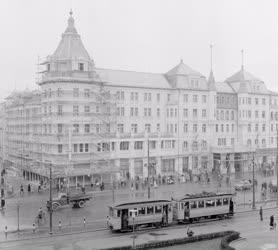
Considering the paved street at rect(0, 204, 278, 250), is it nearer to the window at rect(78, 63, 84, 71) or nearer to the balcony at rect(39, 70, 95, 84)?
the balcony at rect(39, 70, 95, 84)

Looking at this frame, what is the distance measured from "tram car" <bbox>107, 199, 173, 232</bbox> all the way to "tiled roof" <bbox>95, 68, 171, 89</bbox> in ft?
112

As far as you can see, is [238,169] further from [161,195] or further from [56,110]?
[56,110]

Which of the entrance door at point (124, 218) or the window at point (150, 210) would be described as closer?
the entrance door at point (124, 218)

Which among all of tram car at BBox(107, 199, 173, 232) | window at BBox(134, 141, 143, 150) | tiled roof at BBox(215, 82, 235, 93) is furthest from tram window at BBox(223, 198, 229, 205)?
tiled roof at BBox(215, 82, 235, 93)

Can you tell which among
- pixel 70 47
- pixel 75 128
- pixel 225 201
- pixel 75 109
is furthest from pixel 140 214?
pixel 70 47

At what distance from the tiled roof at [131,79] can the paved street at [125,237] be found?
117 ft

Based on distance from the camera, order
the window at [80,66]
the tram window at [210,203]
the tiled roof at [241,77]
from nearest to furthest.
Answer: the tram window at [210,203]
the window at [80,66]
the tiled roof at [241,77]

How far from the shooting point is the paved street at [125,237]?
35094 mm

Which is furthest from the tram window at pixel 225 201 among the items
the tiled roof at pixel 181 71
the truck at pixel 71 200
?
the tiled roof at pixel 181 71

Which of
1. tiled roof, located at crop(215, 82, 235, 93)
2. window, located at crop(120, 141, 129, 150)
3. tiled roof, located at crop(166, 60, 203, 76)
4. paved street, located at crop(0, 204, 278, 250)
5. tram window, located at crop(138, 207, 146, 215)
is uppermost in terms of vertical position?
tiled roof, located at crop(166, 60, 203, 76)

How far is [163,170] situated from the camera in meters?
78.4

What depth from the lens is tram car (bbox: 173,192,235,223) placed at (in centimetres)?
4328

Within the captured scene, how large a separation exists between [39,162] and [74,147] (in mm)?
7481

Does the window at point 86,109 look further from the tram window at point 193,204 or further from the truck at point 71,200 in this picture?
the tram window at point 193,204
